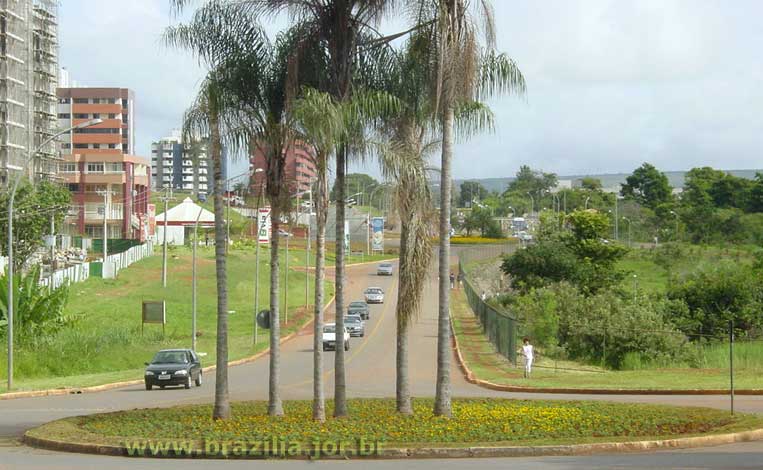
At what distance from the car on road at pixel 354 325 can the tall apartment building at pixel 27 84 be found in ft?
127

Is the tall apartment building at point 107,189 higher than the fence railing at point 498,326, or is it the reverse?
the tall apartment building at point 107,189

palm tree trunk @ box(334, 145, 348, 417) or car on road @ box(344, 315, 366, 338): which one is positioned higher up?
palm tree trunk @ box(334, 145, 348, 417)

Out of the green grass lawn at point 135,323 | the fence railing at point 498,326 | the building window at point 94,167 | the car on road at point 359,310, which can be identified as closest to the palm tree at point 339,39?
the green grass lawn at point 135,323

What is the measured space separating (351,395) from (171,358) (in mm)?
8108

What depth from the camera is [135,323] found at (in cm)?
6344

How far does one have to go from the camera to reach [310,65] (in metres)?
23.2

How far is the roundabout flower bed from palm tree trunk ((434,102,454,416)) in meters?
0.60

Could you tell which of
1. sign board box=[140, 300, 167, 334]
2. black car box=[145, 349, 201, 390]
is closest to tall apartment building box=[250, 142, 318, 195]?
black car box=[145, 349, 201, 390]

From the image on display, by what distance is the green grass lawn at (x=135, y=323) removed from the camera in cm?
4531

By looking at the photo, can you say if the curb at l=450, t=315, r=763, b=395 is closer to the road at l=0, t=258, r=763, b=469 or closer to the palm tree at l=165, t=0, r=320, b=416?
the road at l=0, t=258, r=763, b=469

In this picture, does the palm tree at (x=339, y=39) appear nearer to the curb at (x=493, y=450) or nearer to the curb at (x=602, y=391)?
the curb at (x=493, y=450)

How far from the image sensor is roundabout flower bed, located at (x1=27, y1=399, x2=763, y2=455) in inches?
792

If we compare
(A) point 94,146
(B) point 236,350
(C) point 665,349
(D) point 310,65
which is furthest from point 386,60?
(A) point 94,146

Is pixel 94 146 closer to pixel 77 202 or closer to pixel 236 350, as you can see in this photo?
pixel 77 202
